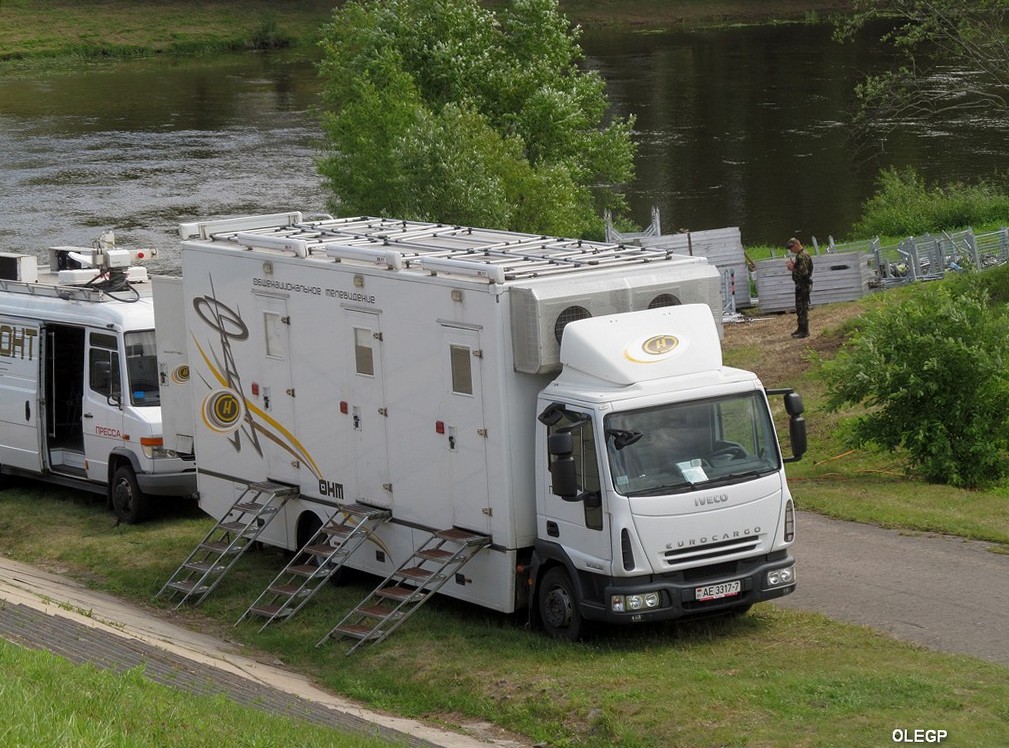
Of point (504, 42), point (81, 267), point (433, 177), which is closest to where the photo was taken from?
point (81, 267)

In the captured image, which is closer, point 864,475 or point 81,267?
point 864,475

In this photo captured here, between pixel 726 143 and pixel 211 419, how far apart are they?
4441 cm

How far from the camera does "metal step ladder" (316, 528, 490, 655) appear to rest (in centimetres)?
1254

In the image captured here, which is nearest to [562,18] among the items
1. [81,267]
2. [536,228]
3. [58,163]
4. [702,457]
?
[536,228]

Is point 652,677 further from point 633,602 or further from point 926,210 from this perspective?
point 926,210

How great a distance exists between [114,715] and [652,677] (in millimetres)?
4260

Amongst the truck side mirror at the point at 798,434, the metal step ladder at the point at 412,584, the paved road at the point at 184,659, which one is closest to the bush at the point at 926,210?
the truck side mirror at the point at 798,434

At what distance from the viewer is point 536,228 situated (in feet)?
110

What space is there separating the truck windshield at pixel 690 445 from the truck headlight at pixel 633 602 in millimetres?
816

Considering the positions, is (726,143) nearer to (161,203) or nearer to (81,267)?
(161,203)

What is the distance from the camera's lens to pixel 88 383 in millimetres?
18312

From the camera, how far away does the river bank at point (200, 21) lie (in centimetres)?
7775

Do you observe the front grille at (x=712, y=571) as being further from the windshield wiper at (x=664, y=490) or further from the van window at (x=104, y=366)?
the van window at (x=104, y=366)

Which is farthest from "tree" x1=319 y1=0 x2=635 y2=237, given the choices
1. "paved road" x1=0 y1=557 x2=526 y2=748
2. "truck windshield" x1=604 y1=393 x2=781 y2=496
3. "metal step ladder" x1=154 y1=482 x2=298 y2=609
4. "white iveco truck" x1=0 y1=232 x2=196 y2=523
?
"truck windshield" x1=604 y1=393 x2=781 y2=496
